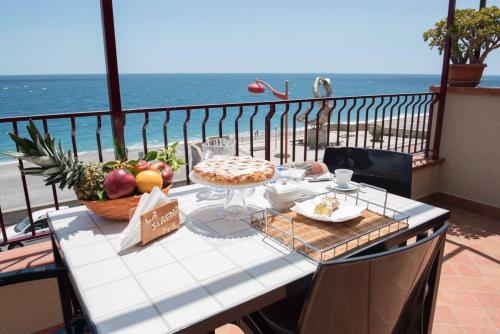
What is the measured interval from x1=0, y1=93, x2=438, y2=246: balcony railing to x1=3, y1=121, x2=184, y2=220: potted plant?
0.69m

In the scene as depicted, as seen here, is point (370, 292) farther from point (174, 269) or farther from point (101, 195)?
point (101, 195)

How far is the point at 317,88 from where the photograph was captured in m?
5.67

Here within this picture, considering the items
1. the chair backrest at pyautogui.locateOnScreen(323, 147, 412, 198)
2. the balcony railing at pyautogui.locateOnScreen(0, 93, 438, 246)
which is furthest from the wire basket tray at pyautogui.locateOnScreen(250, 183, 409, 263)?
the balcony railing at pyautogui.locateOnScreen(0, 93, 438, 246)

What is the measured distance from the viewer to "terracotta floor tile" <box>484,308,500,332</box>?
6.75 feet

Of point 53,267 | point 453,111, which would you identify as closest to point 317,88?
point 453,111

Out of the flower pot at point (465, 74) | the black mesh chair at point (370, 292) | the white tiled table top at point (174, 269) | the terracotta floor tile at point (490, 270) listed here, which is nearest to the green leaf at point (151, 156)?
the white tiled table top at point (174, 269)

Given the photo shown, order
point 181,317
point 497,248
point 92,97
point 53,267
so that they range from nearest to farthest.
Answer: point 181,317
point 53,267
point 497,248
point 92,97

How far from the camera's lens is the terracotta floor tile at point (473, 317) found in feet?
6.69

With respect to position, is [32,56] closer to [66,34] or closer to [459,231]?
[66,34]

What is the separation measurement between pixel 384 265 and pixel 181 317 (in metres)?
0.48

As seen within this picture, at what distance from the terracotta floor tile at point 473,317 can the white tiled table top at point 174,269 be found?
115 cm

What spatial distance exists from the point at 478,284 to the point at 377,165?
124 centimetres

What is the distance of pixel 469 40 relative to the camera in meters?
3.70

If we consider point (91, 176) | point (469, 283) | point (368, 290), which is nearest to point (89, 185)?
point (91, 176)
